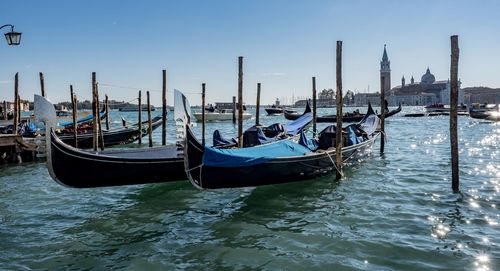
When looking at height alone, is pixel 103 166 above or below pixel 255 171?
above

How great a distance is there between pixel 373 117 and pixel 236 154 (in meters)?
10.1

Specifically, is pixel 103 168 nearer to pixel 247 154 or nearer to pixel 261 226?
pixel 247 154

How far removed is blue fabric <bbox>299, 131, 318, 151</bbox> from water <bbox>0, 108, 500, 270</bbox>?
0.79 m

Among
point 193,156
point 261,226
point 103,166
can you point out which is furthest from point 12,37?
point 261,226

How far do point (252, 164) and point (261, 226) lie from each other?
128 cm

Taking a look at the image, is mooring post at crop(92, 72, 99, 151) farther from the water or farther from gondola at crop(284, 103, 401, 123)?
gondola at crop(284, 103, 401, 123)

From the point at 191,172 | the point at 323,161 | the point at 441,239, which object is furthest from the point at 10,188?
the point at 441,239

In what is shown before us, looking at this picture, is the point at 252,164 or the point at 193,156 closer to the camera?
the point at 193,156

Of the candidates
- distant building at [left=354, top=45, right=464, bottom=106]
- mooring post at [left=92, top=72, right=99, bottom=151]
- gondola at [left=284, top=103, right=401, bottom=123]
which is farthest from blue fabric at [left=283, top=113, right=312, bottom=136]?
distant building at [left=354, top=45, right=464, bottom=106]

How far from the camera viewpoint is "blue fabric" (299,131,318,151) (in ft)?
29.2

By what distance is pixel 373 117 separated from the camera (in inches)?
619

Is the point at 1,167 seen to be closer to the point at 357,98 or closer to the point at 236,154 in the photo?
the point at 236,154

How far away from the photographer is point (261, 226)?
570cm

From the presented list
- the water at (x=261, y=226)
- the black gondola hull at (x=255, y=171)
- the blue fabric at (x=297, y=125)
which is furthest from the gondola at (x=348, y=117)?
the water at (x=261, y=226)
